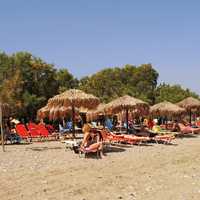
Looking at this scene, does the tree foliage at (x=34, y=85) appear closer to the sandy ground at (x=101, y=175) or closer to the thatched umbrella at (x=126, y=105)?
the thatched umbrella at (x=126, y=105)

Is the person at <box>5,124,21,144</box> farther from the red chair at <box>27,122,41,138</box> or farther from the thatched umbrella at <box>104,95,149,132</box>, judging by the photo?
the thatched umbrella at <box>104,95,149,132</box>

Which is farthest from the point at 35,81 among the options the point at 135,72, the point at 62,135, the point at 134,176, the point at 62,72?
the point at 134,176

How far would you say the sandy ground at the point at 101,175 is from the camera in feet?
26.3

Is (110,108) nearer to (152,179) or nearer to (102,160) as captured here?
(102,160)

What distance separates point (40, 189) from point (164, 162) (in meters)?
5.21

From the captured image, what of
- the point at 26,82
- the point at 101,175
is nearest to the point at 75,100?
the point at 101,175

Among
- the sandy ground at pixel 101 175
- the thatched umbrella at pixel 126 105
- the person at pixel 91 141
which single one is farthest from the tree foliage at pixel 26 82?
the person at pixel 91 141

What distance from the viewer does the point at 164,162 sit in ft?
41.2

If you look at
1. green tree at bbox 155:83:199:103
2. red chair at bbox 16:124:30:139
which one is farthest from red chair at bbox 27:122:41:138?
green tree at bbox 155:83:199:103

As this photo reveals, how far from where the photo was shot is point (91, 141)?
14109 millimetres

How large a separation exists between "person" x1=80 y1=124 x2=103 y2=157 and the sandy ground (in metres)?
0.48

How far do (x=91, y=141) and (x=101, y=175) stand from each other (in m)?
4.01

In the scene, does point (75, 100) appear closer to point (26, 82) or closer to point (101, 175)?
point (101, 175)

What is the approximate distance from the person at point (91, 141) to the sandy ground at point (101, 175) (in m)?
0.48
